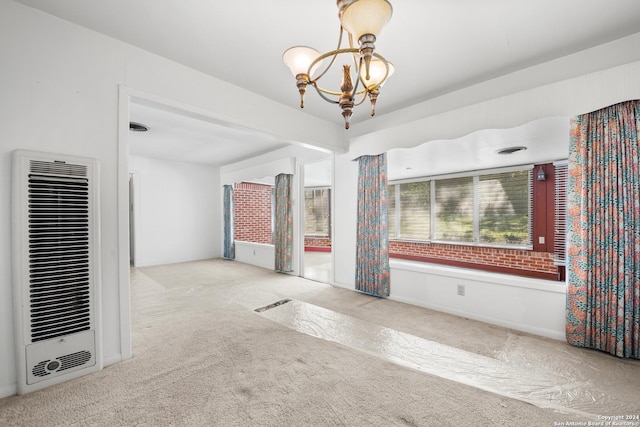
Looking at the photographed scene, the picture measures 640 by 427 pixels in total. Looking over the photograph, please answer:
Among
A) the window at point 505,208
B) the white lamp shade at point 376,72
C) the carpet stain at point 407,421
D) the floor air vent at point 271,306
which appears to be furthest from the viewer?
the window at point 505,208

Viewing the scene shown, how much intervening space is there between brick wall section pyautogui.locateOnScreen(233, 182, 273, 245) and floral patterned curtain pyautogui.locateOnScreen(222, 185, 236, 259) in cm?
11

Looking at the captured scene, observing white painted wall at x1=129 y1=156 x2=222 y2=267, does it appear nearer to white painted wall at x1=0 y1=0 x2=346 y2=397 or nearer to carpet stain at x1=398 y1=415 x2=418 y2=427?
white painted wall at x1=0 y1=0 x2=346 y2=397

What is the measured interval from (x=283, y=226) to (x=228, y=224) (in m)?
2.12

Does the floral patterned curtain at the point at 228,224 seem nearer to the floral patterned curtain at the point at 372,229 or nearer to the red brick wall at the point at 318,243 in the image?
the red brick wall at the point at 318,243

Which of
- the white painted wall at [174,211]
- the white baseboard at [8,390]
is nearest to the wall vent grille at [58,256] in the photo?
the white baseboard at [8,390]

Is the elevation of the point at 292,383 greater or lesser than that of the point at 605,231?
lesser

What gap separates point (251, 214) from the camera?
6785 mm

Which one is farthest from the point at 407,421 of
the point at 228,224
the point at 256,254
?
the point at 228,224

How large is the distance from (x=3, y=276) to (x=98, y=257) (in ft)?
1.45

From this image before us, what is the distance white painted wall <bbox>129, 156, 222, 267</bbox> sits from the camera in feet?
18.5

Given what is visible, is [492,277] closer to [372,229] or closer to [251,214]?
[372,229]

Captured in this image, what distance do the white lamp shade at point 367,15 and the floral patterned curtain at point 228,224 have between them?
5651mm

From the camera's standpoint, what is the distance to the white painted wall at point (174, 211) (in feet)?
18.5

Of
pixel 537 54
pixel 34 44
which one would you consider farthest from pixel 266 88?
pixel 537 54
